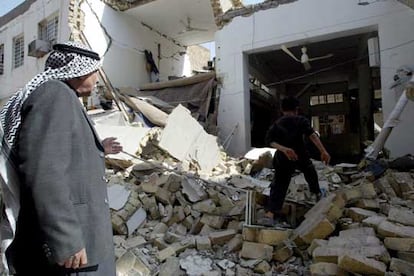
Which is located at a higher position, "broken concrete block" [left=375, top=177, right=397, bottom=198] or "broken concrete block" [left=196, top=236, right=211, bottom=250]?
"broken concrete block" [left=375, top=177, right=397, bottom=198]

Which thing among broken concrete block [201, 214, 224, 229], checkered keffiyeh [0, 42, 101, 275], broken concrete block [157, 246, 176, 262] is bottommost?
broken concrete block [157, 246, 176, 262]

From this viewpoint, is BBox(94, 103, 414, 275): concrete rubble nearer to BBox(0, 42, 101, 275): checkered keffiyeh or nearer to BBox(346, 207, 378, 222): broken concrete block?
BBox(346, 207, 378, 222): broken concrete block

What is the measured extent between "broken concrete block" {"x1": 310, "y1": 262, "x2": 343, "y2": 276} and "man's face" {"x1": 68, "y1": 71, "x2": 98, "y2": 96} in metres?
2.27

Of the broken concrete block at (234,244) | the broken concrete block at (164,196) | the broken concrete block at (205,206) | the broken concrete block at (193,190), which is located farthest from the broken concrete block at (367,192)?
the broken concrete block at (164,196)

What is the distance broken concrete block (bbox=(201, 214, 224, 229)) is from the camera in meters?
4.17

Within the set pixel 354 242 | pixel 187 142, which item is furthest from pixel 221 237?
pixel 187 142

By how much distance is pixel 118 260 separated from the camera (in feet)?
11.0

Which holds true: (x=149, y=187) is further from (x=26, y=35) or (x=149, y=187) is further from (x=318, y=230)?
(x=26, y=35)

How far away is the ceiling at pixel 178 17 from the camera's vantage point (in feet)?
32.3

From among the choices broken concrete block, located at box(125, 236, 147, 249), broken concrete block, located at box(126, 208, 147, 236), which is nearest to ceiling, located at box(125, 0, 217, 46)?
broken concrete block, located at box(126, 208, 147, 236)

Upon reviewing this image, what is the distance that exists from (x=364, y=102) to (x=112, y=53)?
7996mm

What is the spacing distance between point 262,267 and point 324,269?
2.26ft

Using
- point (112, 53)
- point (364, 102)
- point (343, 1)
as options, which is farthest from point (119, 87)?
point (364, 102)

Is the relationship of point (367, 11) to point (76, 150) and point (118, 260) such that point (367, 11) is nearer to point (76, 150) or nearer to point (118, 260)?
point (118, 260)
